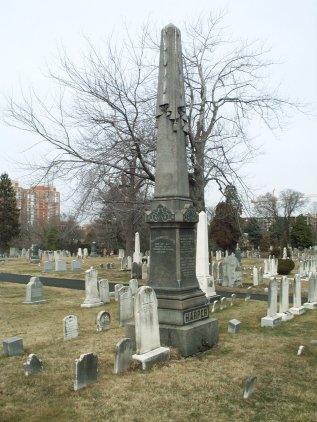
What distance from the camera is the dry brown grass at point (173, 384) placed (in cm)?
450

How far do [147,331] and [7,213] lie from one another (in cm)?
5070

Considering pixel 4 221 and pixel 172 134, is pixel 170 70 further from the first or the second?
pixel 4 221

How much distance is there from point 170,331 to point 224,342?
1500mm

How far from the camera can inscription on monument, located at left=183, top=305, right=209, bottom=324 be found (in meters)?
6.98

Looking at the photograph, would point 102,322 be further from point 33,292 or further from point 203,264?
point 203,264

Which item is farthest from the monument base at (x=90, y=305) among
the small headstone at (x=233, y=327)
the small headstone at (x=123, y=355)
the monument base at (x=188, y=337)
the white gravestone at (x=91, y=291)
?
the small headstone at (x=123, y=355)

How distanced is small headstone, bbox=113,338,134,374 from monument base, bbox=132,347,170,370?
0.47 feet

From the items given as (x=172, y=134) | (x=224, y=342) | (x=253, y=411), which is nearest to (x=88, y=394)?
(x=253, y=411)

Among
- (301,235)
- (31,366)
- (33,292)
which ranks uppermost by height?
(301,235)

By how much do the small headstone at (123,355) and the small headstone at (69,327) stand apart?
7.77ft

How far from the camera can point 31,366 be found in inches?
227

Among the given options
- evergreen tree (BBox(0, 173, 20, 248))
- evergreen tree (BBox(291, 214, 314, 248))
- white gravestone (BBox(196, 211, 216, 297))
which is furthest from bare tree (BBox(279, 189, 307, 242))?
white gravestone (BBox(196, 211, 216, 297))

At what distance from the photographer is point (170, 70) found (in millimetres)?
7750

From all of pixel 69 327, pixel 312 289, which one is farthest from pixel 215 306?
pixel 69 327
